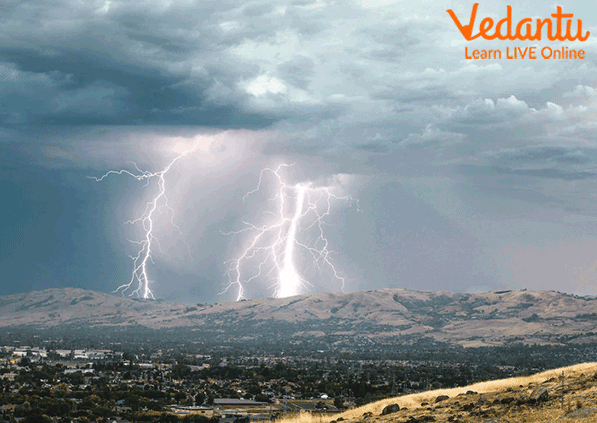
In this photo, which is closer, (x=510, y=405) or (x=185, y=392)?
(x=510, y=405)

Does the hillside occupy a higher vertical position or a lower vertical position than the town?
higher

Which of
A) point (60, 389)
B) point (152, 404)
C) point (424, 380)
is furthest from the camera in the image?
Answer: point (424, 380)

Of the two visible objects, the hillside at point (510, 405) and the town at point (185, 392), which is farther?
the town at point (185, 392)

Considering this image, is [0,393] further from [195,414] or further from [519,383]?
[519,383]

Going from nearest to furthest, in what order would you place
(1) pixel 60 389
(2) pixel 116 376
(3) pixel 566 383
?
1. (3) pixel 566 383
2. (1) pixel 60 389
3. (2) pixel 116 376

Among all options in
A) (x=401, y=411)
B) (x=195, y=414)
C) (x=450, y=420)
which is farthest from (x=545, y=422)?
A: (x=195, y=414)

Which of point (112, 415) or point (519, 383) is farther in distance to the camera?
point (112, 415)

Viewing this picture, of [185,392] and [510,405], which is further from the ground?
[510,405]

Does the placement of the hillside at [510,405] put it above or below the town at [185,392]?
above
